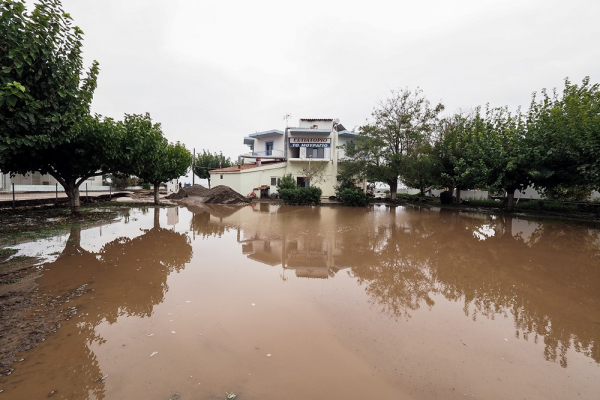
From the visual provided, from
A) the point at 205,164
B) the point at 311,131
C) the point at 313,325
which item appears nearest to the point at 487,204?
the point at 311,131

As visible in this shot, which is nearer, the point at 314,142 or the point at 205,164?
the point at 314,142

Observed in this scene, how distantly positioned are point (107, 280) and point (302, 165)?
2511cm

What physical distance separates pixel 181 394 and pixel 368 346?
1975 mm

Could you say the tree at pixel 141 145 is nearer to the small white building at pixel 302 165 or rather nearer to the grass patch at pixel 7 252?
the grass patch at pixel 7 252

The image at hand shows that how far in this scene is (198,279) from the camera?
5102 millimetres

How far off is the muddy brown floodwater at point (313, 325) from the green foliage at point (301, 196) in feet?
50.7

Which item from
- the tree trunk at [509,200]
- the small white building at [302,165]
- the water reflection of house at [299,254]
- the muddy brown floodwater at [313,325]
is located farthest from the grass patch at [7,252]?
the tree trunk at [509,200]

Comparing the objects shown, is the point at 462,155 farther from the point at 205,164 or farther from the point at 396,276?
the point at 205,164

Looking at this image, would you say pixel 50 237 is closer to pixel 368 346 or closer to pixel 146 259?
pixel 146 259

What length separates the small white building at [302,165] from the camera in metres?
27.8

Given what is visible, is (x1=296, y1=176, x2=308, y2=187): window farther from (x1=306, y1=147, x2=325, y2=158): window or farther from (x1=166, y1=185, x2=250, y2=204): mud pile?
(x1=166, y1=185, x2=250, y2=204): mud pile

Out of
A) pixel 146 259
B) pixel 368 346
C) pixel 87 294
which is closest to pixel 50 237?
pixel 146 259

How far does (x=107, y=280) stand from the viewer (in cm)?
491

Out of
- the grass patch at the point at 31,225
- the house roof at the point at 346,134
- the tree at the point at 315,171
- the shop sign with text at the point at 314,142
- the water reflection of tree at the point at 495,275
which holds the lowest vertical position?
the water reflection of tree at the point at 495,275
